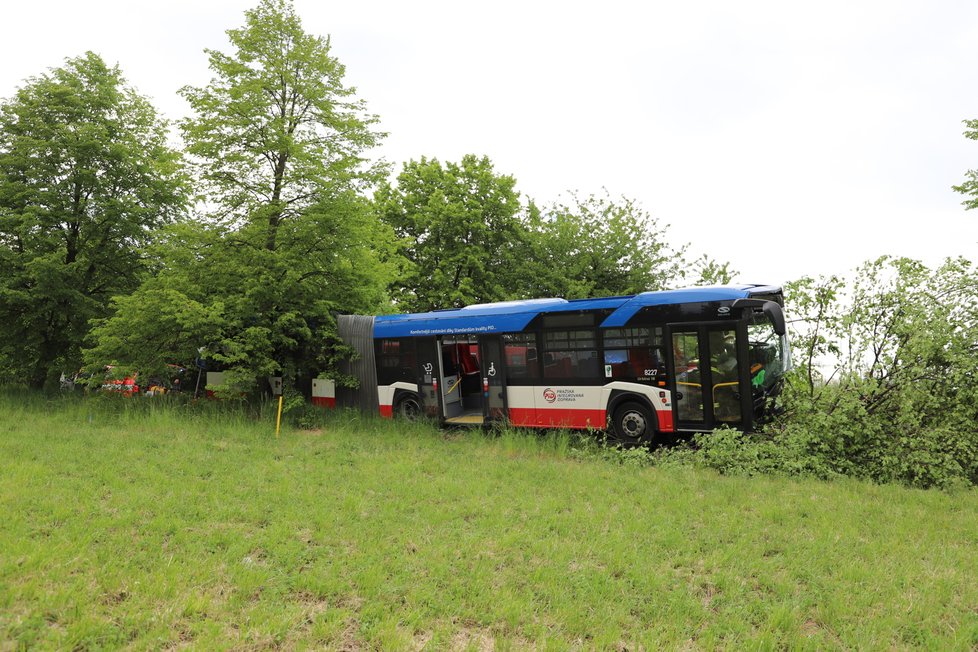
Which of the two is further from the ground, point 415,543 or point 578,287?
point 578,287

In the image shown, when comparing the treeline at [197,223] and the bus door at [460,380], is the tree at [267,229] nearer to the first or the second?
the treeline at [197,223]

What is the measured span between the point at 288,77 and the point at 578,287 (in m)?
16.4

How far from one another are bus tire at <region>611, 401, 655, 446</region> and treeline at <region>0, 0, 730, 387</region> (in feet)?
24.4

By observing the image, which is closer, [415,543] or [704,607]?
[704,607]

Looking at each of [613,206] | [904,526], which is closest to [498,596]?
[904,526]

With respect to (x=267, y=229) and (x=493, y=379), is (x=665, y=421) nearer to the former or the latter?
(x=493, y=379)

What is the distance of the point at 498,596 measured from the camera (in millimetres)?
4609

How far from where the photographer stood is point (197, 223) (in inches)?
574

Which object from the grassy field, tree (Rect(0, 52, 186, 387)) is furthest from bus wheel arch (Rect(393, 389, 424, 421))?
tree (Rect(0, 52, 186, 387))

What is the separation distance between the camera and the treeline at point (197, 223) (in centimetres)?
1395

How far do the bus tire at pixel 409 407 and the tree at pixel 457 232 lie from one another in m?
14.1

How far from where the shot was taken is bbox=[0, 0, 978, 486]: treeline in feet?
29.7

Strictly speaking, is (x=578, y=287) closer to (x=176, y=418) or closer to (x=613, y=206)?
(x=613, y=206)

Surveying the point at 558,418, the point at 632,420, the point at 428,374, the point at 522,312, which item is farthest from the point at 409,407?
the point at 632,420
